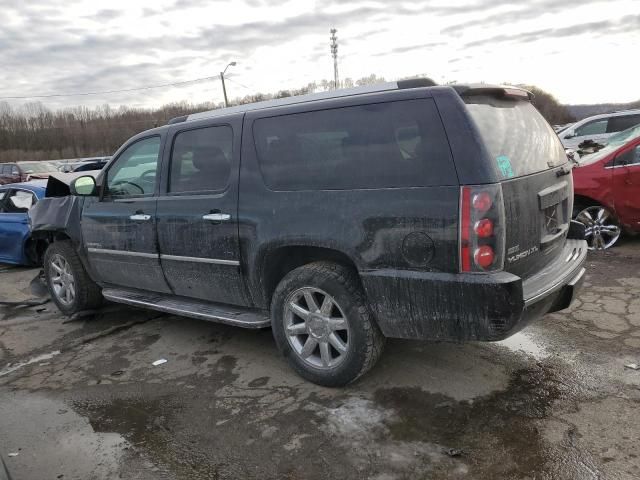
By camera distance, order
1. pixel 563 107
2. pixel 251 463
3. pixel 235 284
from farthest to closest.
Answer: pixel 563 107 → pixel 235 284 → pixel 251 463

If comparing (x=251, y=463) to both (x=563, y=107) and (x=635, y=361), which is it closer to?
(x=635, y=361)

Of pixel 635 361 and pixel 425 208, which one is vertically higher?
pixel 425 208

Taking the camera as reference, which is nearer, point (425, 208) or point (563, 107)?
point (425, 208)

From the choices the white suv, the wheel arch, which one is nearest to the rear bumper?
the wheel arch

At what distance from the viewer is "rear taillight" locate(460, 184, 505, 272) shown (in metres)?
2.82

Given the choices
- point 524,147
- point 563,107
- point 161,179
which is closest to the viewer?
point 524,147

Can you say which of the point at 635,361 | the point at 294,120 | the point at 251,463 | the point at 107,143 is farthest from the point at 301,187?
the point at 107,143

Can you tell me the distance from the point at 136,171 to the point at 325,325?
2437 mm

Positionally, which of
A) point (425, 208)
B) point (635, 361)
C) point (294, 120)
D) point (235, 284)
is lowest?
point (635, 361)

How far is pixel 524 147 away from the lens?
3344 millimetres

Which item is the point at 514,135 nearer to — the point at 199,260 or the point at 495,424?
the point at 495,424

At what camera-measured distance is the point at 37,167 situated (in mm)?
25109

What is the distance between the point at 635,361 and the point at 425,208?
207cm

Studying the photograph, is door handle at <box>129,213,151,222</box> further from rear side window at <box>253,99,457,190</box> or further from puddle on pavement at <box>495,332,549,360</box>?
puddle on pavement at <box>495,332,549,360</box>
